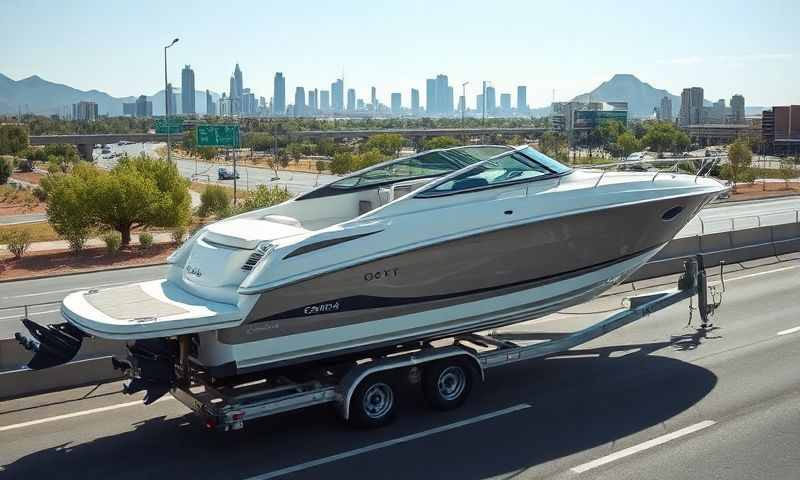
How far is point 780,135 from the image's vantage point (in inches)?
4825

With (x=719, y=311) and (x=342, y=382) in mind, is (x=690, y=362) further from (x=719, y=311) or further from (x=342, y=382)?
(x=342, y=382)

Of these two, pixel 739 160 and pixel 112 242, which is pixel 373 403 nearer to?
pixel 112 242

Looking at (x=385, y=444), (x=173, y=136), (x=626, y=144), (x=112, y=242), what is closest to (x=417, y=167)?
(x=385, y=444)

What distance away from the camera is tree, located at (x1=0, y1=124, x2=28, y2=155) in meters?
120

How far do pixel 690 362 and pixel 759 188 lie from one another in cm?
5098

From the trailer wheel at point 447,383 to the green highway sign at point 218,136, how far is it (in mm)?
39531

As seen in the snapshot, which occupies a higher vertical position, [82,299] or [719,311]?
[82,299]

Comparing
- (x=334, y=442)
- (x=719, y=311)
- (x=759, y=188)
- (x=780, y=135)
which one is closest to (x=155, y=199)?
(x=719, y=311)

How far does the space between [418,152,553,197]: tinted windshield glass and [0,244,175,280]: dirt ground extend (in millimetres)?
19979

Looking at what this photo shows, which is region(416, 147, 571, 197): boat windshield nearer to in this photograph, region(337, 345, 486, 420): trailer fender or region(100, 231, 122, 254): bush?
region(337, 345, 486, 420): trailer fender

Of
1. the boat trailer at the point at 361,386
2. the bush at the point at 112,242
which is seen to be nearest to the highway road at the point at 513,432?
the boat trailer at the point at 361,386

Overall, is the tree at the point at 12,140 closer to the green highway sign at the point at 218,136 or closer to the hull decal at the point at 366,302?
the green highway sign at the point at 218,136

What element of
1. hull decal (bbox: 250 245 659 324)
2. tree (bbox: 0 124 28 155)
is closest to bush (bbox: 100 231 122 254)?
hull decal (bbox: 250 245 659 324)

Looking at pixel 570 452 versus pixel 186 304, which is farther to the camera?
pixel 186 304
